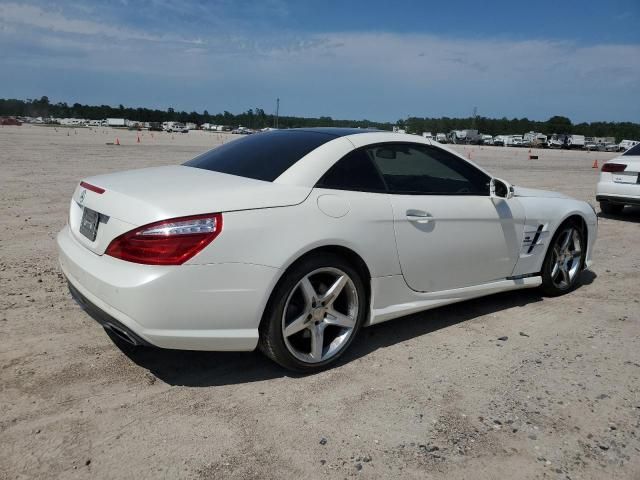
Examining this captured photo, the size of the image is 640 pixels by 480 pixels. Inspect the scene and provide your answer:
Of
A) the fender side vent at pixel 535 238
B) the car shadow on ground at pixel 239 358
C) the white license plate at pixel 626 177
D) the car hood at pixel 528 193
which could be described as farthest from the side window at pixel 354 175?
the white license plate at pixel 626 177

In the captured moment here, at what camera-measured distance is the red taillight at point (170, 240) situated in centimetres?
279

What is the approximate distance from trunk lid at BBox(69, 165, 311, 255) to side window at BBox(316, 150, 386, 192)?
0.74ft

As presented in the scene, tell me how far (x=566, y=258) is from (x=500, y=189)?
135cm

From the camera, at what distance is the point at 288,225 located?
10.2 ft

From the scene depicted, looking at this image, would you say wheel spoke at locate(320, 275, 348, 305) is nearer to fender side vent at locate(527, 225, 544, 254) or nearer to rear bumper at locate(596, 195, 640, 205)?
fender side vent at locate(527, 225, 544, 254)

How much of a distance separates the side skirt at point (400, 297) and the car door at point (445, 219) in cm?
5

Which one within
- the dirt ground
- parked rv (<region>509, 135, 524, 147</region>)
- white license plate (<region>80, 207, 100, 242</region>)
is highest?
parked rv (<region>509, 135, 524, 147</region>)

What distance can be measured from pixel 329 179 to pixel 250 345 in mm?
1159

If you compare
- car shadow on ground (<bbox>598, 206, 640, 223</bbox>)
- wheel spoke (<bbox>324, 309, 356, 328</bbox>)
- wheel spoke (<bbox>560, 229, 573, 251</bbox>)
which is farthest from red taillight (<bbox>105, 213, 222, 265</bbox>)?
car shadow on ground (<bbox>598, 206, 640, 223</bbox>)

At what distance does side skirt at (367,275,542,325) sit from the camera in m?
3.64

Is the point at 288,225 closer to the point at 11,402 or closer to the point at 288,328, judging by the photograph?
the point at 288,328

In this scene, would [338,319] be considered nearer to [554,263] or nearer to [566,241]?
[554,263]

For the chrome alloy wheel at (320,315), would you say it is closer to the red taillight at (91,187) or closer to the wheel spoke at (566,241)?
the red taillight at (91,187)

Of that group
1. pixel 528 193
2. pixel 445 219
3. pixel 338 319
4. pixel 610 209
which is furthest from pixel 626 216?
pixel 338 319
